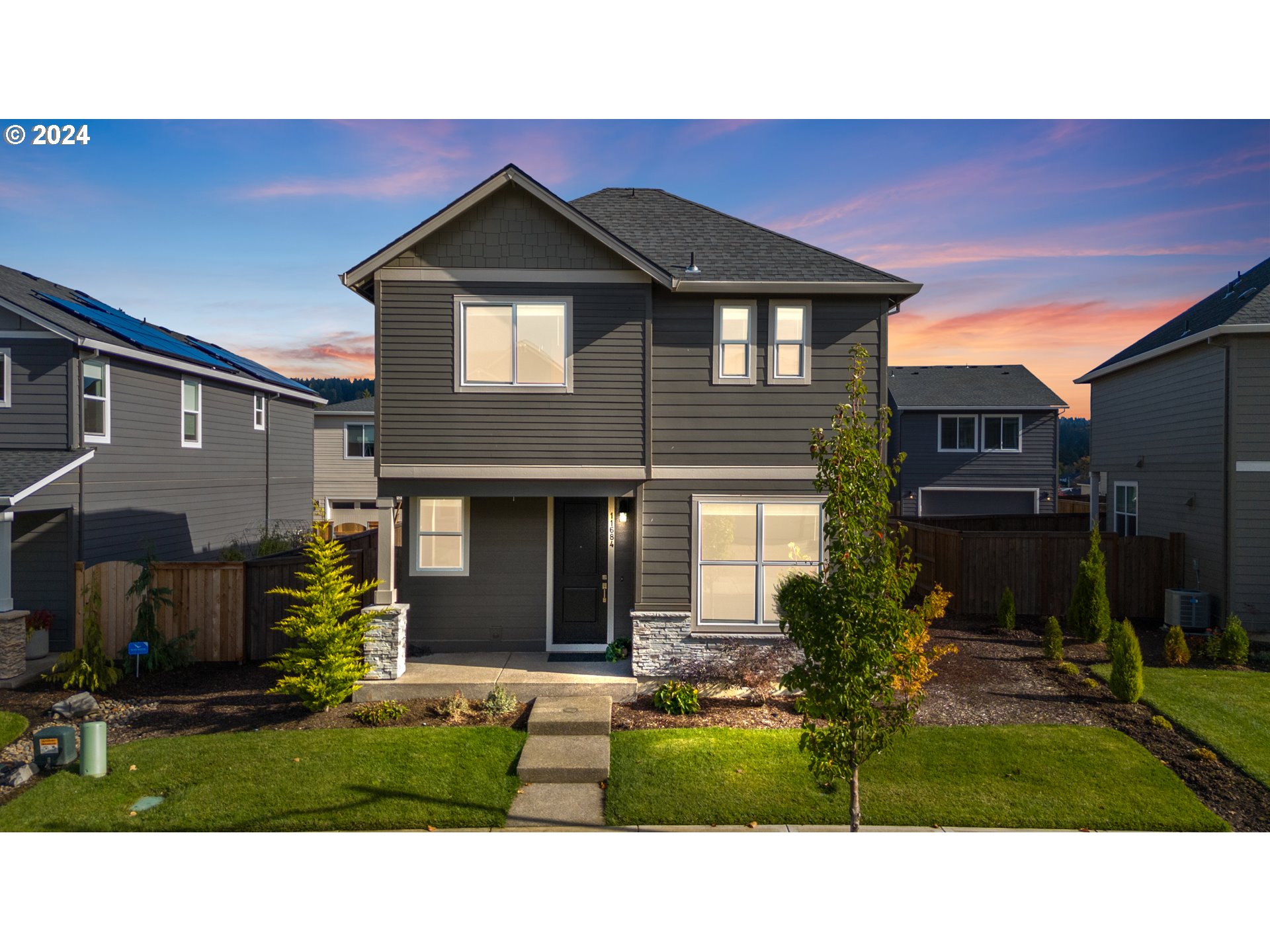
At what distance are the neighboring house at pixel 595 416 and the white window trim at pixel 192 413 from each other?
25.7 ft

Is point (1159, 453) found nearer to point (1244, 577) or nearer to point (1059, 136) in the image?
point (1244, 577)

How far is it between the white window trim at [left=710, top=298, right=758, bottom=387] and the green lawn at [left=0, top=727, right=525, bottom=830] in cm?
561

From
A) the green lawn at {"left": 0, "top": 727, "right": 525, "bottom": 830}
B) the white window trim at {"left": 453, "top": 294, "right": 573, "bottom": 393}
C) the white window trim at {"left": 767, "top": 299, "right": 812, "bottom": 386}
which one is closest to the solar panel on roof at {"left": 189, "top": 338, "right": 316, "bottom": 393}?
the white window trim at {"left": 453, "top": 294, "right": 573, "bottom": 393}

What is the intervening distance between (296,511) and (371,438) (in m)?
5.52

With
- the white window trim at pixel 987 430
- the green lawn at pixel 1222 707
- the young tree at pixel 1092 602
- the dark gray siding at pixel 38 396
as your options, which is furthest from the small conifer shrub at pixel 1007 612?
the dark gray siding at pixel 38 396

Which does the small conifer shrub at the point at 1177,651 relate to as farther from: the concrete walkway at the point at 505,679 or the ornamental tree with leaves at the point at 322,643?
the ornamental tree with leaves at the point at 322,643

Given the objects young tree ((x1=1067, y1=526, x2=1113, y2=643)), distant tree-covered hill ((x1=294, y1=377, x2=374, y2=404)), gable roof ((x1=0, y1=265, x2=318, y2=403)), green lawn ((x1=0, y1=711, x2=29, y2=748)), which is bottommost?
green lawn ((x1=0, y1=711, x2=29, y2=748))

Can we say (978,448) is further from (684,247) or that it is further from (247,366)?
(247,366)

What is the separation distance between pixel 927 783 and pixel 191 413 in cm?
1624

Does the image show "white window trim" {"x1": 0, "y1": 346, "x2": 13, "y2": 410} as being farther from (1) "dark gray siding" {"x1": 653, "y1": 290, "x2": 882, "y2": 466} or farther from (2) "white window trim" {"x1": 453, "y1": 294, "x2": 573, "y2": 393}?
(1) "dark gray siding" {"x1": 653, "y1": 290, "x2": 882, "y2": 466}

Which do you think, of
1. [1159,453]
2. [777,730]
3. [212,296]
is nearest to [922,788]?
[777,730]

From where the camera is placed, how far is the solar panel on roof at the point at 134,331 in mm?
12898

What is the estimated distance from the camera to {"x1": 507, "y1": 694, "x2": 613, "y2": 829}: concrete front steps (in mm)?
6066

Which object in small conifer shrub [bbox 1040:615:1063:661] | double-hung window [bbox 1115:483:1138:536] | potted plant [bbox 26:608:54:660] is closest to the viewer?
small conifer shrub [bbox 1040:615:1063:661]
